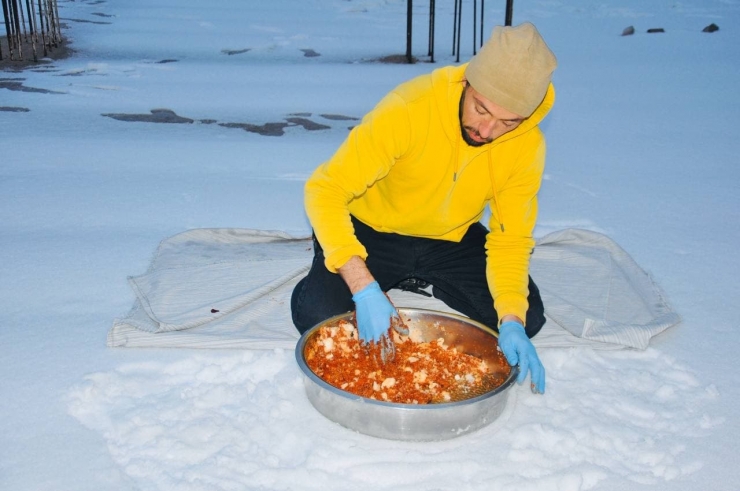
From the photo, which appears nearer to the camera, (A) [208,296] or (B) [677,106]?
(A) [208,296]

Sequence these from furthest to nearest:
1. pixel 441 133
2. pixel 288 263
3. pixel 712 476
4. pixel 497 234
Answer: pixel 288 263, pixel 497 234, pixel 441 133, pixel 712 476

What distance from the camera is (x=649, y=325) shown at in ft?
7.82

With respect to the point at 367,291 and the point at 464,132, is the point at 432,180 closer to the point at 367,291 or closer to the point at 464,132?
the point at 464,132

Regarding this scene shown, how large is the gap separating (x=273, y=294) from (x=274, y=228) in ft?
2.12

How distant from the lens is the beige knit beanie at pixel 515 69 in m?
1.73

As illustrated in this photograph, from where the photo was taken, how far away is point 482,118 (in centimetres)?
185

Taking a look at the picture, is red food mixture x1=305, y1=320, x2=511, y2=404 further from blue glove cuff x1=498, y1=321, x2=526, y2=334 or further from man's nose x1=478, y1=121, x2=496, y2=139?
man's nose x1=478, y1=121, x2=496, y2=139

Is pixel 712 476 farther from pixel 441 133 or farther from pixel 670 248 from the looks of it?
pixel 670 248

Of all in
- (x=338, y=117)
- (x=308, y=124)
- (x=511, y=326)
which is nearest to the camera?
(x=511, y=326)

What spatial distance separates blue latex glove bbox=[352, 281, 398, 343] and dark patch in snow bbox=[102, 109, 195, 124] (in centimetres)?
336

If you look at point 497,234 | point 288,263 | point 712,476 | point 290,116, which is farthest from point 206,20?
point 712,476

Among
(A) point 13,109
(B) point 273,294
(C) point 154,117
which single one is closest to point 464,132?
(B) point 273,294

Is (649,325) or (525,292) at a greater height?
(525,292)

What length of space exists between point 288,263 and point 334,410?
3.34 ft
